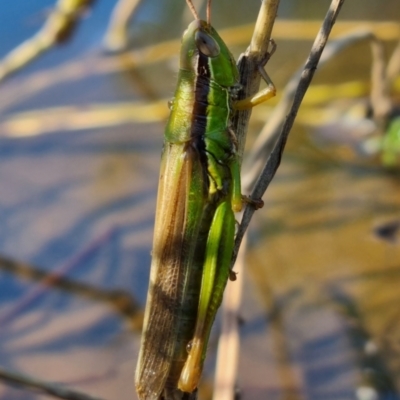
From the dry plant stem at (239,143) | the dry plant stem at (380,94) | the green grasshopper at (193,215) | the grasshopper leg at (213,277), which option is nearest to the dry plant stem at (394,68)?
the dry plant stem at (380,94)

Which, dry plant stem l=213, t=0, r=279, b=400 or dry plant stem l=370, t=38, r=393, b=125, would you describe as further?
dry plant stem l=370, t=38, r=393, b=125

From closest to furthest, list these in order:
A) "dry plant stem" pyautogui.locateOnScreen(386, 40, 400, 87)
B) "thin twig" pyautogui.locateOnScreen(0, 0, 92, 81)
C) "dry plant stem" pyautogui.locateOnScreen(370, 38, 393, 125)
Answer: "dry plant stem" pyautogui.locateOnScreen(370, 38, 393, 125), "dry plant stem" pyautogui.locateOnScreen(386, 40, 400, 87), "thin twig" pyautogui.locateOnScreen(0, 0, 92, 81)

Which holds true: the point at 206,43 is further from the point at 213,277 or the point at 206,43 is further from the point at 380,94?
the point at 380,94

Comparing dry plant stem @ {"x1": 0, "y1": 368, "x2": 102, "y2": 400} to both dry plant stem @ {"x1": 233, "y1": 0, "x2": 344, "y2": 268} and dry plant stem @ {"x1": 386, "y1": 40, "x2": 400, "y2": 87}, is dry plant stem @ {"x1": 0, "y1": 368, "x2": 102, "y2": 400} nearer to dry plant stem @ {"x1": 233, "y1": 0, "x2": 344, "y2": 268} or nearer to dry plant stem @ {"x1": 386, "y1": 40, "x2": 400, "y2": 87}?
dry plant stem @ {"x1": 233, "y1": 0, "x2": 344, "y2": 268}

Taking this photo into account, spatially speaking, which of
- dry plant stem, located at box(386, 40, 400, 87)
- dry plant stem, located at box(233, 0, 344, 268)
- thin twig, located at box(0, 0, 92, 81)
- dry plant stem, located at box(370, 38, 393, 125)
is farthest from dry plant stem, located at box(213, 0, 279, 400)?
thin twig, located at box(0, 0, 92, 81)

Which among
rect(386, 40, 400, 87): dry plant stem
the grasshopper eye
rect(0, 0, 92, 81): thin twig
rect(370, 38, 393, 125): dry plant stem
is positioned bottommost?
the grasshopper eye

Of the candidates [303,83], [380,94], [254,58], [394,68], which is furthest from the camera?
[394,68]

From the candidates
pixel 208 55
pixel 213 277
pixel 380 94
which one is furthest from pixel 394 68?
pixel 213 277
